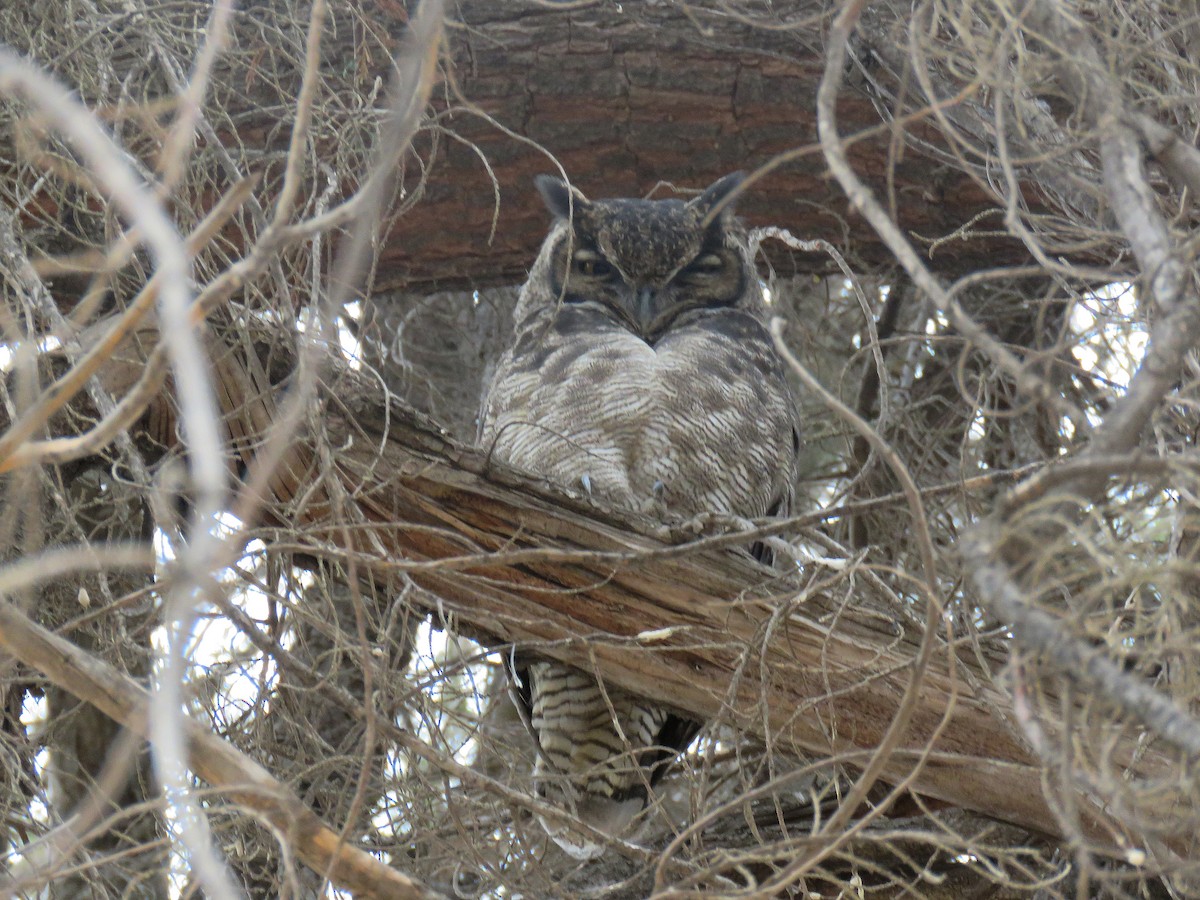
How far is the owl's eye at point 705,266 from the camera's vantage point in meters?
3.23

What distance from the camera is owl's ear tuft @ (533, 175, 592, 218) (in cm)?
303

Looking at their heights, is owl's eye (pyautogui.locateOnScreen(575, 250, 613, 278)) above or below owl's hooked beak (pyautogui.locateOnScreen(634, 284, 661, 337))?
Result: above

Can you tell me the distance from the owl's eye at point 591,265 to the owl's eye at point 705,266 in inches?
7.2

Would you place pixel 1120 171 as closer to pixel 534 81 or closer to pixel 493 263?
pixel 534 81

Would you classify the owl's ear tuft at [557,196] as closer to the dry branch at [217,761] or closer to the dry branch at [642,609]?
the dry branch at [642,609]

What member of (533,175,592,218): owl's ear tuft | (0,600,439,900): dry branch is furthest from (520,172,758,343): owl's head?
(0,600,439,900): dry branch

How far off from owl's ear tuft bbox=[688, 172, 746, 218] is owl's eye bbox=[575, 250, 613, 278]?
24cm

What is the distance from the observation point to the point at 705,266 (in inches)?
128

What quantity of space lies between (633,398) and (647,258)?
51cm

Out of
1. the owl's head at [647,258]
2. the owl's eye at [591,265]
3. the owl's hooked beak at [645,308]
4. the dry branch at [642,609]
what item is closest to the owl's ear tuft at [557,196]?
the owl's head at [647,258]

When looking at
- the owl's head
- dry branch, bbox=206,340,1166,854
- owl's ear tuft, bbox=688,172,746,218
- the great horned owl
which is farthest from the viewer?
the owl's head

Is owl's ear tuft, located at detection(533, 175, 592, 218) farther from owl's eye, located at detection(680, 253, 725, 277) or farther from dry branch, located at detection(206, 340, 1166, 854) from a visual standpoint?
dry branch, located at detection(206, 340, 1166, 854)

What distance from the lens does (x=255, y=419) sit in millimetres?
2260

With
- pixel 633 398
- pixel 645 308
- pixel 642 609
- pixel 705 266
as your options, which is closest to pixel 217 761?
pixel 642 609
